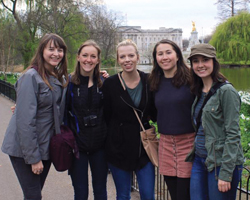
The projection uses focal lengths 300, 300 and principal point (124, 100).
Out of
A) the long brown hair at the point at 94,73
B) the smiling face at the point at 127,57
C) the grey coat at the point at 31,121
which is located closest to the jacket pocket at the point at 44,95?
the grey coat at the point at 31,121

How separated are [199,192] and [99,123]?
120 cm

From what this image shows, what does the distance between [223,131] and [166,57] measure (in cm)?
91

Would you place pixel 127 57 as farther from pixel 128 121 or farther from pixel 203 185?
pixel 203 185

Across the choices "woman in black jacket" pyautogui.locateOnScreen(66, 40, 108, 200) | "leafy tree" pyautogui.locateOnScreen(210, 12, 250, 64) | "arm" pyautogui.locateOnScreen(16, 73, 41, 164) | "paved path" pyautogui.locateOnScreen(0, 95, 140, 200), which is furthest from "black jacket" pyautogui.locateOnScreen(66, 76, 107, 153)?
"leafy tree" pyautogui.locateOnScreen(210, 12, 250, 64)

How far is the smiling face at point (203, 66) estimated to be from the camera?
261 centimetres

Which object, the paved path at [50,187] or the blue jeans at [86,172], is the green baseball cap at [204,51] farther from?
the paved path at [50,187]

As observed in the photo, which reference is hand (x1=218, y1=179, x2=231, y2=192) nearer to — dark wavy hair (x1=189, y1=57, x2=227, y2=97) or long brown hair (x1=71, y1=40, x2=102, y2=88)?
dark wavy hair (x1=189, y1=57, x2=227, y2=97)

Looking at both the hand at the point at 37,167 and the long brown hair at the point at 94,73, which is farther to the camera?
the long brown hair at the point at 94,73

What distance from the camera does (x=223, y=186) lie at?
2.39 metres

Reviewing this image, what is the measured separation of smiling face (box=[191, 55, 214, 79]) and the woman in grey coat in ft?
4.30

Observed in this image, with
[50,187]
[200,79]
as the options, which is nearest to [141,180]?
[200,79]

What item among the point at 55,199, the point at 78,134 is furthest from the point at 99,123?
the point at 55,199

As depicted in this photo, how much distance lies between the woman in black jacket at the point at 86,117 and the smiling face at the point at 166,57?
701 mm

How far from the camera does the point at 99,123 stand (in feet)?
10.3
